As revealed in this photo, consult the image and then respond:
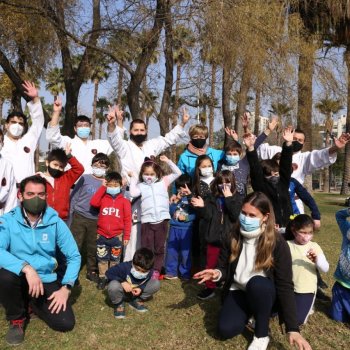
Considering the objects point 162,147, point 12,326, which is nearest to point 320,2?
point 162,147

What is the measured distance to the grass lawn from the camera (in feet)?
11.5

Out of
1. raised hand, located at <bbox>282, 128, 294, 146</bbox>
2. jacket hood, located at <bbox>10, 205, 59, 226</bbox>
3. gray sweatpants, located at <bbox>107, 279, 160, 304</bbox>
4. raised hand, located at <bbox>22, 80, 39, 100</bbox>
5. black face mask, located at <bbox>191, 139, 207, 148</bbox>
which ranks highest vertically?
raised hand, located at <bbox>22, 80, 39, 100</bbox>

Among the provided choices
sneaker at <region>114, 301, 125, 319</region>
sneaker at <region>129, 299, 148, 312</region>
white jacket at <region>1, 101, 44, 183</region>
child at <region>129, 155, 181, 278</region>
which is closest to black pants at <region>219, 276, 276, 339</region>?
sneaker at <region>129, 299, 148, 312</region>

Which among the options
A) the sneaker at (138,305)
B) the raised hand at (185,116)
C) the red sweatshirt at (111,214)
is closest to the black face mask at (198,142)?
the raised hand at (185,116)

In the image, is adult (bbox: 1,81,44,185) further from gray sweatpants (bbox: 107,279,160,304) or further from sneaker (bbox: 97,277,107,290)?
gray sweatpants (bbox: 107,279,160,304)

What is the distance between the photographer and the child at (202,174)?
198 inches

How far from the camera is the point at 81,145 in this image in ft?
17.9

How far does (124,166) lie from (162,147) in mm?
696

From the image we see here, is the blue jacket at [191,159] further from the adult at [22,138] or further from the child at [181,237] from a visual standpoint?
the adult at [22,138]

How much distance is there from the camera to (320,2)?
1224cm

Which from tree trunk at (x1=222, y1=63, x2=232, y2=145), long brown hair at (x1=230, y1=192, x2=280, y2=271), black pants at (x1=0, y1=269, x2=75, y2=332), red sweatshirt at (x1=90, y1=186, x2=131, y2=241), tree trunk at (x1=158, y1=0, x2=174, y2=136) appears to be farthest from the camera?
tree trunk at (x1=158, y1=0, x2=174, y2=136)

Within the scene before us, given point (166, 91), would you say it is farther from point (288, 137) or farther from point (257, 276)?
point (257, 276)

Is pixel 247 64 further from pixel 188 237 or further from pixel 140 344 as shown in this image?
pixel 140 344

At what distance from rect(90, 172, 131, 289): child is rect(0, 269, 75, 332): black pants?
46.5 inches
